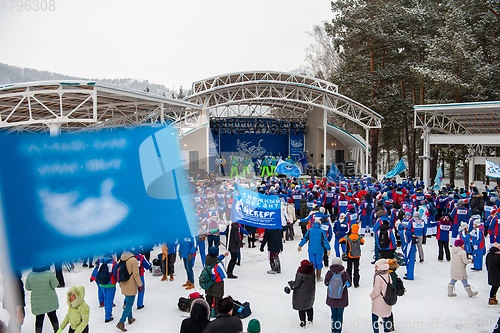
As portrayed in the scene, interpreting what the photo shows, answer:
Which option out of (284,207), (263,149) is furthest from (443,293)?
(263,149)

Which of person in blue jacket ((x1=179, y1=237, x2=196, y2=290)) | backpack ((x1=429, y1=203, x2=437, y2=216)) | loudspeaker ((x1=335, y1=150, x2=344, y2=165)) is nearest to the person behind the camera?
person in blue jacket ((x1=179, y1=237, x2=196, y2=290))

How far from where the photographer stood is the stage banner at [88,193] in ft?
10.3

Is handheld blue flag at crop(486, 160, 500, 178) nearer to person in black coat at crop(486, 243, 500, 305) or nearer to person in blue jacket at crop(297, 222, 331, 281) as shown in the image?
person in black coat at crop(486, 243, 500, 305)

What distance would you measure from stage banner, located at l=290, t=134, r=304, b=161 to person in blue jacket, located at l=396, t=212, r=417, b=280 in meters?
22.7

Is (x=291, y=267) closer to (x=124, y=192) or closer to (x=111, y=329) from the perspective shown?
(x=111, y=329)

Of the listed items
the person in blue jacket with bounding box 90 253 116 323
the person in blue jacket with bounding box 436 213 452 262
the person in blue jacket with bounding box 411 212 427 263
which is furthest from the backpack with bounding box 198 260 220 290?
the person in blue jacket with bounding box 436 213 452 262

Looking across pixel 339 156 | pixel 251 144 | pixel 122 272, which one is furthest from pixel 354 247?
pixel 251 144

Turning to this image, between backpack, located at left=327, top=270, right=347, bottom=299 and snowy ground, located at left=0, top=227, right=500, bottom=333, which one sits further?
snowy ground, located at left=0, top=227, right=500, bottom=333

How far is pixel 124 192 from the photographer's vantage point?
13.4ft

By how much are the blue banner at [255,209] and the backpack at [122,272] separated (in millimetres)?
2260

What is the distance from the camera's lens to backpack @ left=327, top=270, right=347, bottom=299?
5.29 metres

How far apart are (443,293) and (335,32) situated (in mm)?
25789

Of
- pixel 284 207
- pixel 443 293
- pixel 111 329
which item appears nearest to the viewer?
pixel 111 329

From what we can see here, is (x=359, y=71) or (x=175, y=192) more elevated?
(x=359, y=71)
